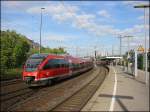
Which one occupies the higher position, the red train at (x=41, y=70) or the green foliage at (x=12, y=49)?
the green foliage at (x=12, y=49)

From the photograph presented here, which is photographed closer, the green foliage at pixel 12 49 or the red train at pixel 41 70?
the red train at pixel 41 70

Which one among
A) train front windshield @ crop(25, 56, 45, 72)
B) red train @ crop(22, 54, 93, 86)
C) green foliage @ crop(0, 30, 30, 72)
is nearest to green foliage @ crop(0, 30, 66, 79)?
green foliage @ crop(0, 30, 30, 72)

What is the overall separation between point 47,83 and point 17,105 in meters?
9.68

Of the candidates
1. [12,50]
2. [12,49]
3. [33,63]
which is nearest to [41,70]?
[33,63]

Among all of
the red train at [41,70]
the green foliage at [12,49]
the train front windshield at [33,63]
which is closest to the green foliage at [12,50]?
the green foliage at [12,49]

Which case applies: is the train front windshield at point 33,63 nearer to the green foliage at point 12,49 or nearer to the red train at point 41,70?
the red train at point 41,70

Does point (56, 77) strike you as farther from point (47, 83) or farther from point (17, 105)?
point (17, 105)

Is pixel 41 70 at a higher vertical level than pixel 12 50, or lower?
lower

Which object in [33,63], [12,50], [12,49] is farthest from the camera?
[12,49]

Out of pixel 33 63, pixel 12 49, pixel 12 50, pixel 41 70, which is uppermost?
pixel 12 49

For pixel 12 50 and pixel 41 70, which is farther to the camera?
pixel 12 50

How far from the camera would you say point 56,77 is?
88.8ft

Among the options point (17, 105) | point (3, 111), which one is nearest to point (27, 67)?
point (17, 105)

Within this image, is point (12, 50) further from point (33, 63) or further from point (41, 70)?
point (41, 70)
